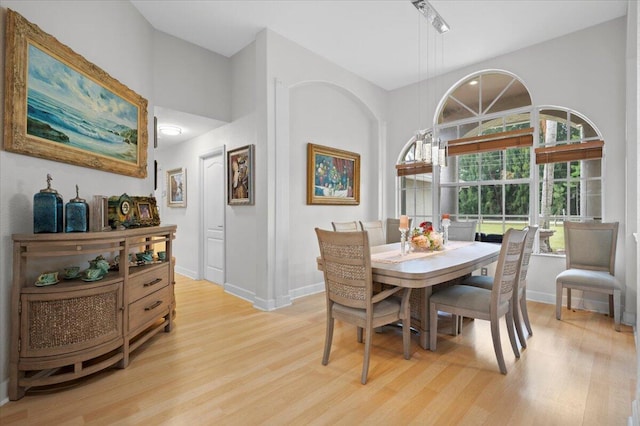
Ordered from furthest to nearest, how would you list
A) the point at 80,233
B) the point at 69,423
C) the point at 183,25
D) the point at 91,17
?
1. the point at 183,25
2. the point at 91,17
3. the point at 80,233
4. the point at 69,423

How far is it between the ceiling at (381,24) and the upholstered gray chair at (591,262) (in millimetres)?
2364

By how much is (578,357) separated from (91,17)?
190 inches

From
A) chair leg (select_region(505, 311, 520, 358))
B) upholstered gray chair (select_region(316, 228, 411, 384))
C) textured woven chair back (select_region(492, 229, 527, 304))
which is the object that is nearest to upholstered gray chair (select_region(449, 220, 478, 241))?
textured woven chair back (select_region(492, 229, 527, 304))

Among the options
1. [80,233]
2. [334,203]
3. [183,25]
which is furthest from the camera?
[334,203]

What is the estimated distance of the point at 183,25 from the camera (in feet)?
11.7

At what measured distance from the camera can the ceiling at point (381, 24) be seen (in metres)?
3.24

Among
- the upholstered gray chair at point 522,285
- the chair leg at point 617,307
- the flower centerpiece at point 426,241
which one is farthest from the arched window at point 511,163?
the flower centerpiece at point 426,241

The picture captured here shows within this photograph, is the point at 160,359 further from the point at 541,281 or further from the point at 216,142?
the point at 541,281

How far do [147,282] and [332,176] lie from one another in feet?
9.46

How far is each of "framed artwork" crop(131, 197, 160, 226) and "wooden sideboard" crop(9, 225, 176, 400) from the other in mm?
261

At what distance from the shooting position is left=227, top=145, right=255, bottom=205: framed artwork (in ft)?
12.7

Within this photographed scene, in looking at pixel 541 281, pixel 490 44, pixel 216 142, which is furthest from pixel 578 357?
pixel 216 142

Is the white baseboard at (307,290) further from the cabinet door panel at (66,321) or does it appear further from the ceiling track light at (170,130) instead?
the ceiling track light at (170,130)

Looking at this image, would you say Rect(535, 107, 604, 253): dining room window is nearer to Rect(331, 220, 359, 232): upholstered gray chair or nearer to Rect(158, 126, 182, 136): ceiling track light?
Rect(331, 220, 359, 232): upholstered gray chair
